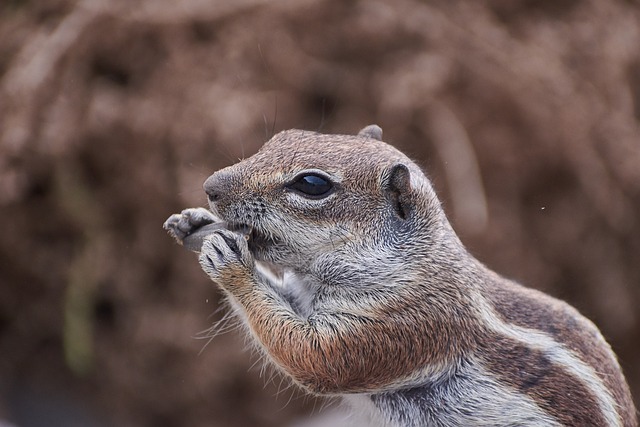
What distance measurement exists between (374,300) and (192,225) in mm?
727

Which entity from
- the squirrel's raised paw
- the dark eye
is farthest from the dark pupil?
the squirrel's raised paw

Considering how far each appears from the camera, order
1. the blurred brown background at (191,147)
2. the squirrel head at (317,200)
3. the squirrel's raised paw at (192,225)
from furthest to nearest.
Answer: the blurred brown background at (191,147)
the squirrel's raised paw at (192,225)
the squirrel head at (317,200)

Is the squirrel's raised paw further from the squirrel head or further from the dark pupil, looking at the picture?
the dark pupil

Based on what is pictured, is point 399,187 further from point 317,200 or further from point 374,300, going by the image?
point 374,300

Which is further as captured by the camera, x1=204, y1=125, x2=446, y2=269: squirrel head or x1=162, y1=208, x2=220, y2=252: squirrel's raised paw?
x1=162, y1=208, x2=220, y2=252: squirrel's raised paw

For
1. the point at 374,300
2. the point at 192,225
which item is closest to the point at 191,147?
the point at 192,225

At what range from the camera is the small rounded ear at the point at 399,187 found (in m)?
3.06

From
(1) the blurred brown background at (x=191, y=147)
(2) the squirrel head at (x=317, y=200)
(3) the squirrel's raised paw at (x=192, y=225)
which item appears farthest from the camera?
(1) the blurred brown background at (x=191, y=147)

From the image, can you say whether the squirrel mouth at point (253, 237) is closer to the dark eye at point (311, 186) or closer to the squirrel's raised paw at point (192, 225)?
the squirrel's raised paw at point (192, 225)

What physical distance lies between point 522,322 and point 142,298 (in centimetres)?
380

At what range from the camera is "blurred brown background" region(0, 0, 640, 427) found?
20.5 feet

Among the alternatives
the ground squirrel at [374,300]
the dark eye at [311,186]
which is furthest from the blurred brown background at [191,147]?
the dark eye at [311,186]

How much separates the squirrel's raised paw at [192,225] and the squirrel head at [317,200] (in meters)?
0.09

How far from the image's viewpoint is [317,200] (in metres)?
3.00
